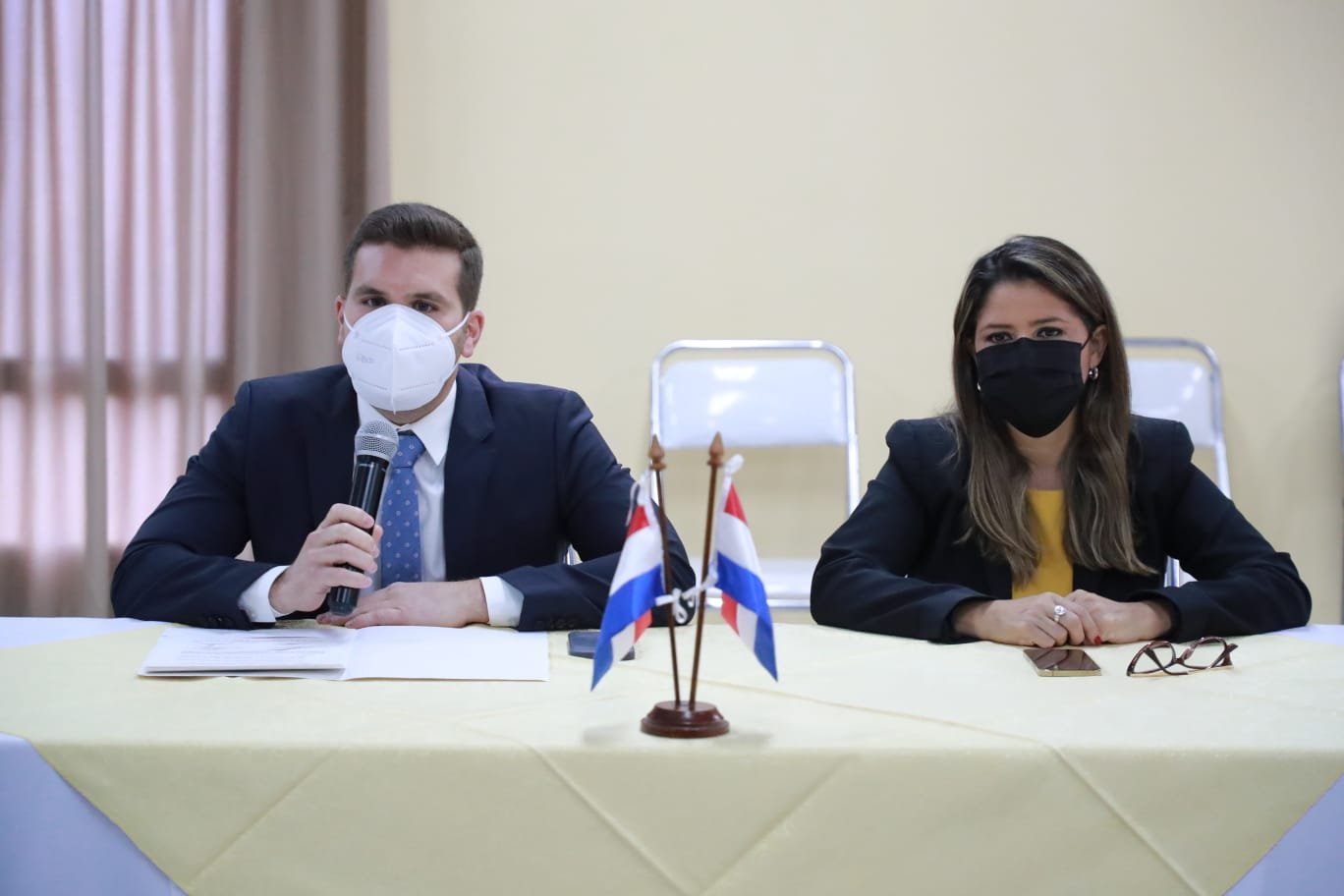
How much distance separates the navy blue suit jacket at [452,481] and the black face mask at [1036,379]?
59cm

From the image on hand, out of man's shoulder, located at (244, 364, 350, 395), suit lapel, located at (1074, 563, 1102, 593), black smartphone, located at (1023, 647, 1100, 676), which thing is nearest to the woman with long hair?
suit lapel, located at (1074, 563, 1102, 593)

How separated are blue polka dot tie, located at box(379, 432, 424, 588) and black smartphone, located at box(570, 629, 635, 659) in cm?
48

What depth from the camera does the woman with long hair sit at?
6.34ft

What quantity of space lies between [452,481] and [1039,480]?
1009 mm

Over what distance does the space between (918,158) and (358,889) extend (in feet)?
10.1

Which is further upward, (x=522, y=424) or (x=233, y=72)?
(x=233, y=72)

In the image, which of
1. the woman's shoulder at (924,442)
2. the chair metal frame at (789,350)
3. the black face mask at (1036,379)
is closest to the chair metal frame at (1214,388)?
the chair metal frame at (789,350)

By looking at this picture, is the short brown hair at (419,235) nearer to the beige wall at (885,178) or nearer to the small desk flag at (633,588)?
the small desk flag at (633,588)

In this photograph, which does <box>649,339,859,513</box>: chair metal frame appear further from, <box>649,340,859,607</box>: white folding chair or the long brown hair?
the long brown hair

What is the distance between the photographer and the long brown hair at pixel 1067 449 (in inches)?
77.7

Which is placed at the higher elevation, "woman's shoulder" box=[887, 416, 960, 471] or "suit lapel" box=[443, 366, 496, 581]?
"woman's shoulder" box=[887, 416, 960, 471]

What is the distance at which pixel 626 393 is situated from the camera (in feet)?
11.8

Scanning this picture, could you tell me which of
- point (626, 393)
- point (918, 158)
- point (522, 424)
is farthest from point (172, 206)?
point (918, 158)

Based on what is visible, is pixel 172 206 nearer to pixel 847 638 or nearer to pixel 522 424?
pixel 522 424
